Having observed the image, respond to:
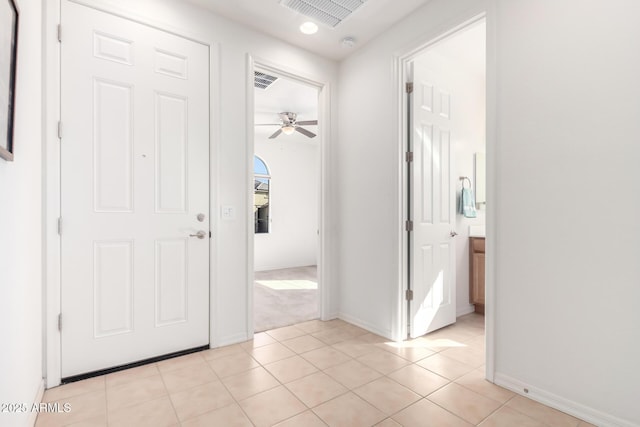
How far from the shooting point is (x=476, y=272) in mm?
3482

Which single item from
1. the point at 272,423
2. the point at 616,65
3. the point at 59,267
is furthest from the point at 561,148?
the point at 59,267

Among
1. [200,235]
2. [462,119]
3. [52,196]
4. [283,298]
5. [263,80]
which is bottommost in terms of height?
[283,298]

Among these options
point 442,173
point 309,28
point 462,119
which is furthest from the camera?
point 462,119

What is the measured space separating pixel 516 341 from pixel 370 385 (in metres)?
0.94

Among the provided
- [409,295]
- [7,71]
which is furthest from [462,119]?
[7,71]

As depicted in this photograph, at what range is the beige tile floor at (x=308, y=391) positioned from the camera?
169 cm

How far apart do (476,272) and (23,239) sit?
3725 mm

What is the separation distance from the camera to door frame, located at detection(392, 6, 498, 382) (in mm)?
2053

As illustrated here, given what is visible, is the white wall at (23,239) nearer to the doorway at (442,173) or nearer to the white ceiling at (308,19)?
the white ceiling at (308,19)

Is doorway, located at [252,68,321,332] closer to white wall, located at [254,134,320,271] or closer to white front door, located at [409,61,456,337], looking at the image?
white wall, located at [254,134,320,271]

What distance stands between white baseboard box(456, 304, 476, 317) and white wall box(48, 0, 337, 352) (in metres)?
2.21

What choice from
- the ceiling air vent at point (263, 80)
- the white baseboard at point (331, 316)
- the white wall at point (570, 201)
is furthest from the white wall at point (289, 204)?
the white wall at point (570, 201)

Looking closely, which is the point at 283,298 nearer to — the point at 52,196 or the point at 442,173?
the point at 442,173

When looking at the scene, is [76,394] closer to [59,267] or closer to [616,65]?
[59,267]
